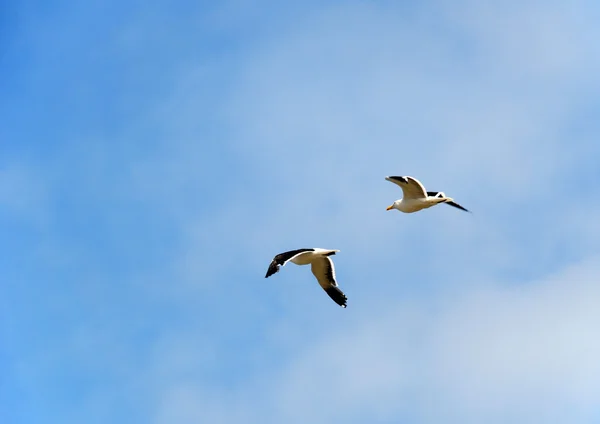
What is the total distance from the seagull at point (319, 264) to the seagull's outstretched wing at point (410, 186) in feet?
14.2

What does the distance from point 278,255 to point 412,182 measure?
6.92 metres

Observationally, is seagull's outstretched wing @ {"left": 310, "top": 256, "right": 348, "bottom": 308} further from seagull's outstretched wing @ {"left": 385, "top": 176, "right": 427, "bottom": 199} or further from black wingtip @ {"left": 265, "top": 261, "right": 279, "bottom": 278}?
seagull's outstretched wing @ {"left": 385, "top": 176, "right": 427, "bottom": 199}

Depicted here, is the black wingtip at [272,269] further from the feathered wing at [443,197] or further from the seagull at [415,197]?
the feathered wing at [443,197]

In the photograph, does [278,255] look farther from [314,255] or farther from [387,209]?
[387,209]

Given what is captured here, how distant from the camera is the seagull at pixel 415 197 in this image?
159ft

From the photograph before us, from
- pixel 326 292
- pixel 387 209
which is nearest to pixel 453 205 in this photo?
pixel 387 209

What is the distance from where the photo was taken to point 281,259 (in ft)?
156

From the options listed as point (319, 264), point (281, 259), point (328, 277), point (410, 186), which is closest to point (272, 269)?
point (281, 259)

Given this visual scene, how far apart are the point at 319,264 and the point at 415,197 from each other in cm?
558

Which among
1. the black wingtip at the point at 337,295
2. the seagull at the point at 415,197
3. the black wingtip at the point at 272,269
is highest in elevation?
the seagull at the point at 415,197

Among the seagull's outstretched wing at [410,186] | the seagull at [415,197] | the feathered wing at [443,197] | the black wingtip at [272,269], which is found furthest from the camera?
the feathered wing at [443,197]

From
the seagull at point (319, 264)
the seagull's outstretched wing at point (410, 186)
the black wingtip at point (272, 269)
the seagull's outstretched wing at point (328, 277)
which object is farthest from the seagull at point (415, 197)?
the black wingtip at point (272, 269)

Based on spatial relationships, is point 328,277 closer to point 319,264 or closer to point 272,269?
point 319,264

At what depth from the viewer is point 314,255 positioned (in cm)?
4972
